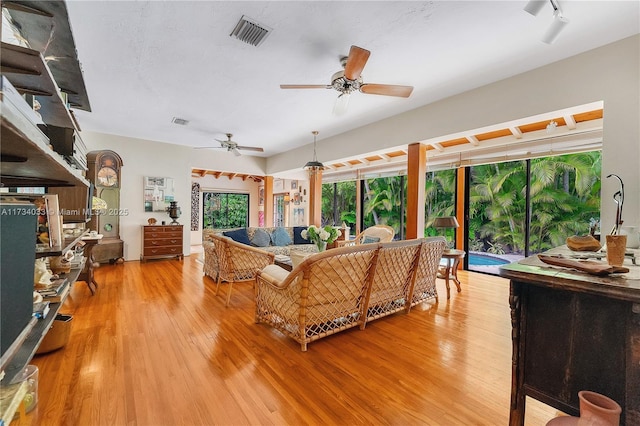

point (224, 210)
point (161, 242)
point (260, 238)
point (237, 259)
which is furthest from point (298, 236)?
point (224, 210)

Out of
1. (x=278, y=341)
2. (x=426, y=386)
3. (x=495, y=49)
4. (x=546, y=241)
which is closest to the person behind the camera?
(x=426, y=386)

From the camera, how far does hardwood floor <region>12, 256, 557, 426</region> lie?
1619 mm

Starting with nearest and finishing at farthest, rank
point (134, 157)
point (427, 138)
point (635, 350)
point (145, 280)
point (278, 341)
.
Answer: point (635, 350)
point (278, 341)
point (427, 138)
point (145, 280)
point (134, 157)

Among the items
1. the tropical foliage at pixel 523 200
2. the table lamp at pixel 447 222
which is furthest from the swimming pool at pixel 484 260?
the table lamp at pixel 447 222

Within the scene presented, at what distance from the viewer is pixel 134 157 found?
6.28 meters

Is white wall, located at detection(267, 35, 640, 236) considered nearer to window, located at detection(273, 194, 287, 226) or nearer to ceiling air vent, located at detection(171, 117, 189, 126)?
ceiling air vent, located at detection(171, 117, 189, 126)

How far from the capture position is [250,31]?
2.46 meters

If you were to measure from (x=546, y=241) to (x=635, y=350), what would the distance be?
5.76 metres

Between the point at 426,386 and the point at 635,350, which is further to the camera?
the point at 426,386

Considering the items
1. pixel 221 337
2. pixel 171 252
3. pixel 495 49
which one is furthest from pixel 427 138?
pixel 171 252

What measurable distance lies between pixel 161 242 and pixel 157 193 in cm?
122

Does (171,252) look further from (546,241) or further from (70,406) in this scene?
(546,241)

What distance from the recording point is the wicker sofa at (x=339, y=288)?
7.63ft

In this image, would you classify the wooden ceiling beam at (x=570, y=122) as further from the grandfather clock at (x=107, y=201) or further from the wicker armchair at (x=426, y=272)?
the grandfather clock at (x=107, y=201)
